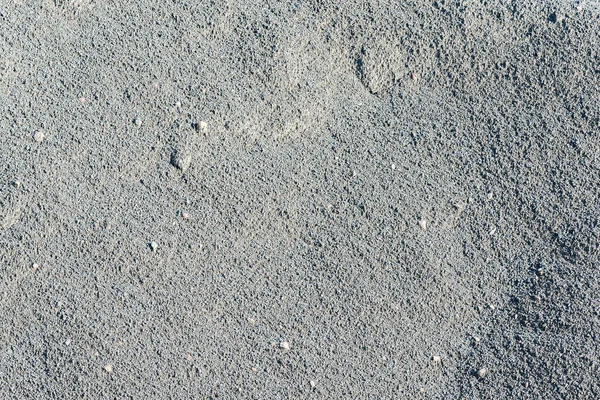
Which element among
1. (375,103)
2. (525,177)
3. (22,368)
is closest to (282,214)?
(375,103)

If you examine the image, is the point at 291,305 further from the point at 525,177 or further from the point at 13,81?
the point at 13,81

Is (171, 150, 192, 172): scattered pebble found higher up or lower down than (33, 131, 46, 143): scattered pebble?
higher up

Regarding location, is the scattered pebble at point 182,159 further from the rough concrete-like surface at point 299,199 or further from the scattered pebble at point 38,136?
the scattered pebble at point 38,136

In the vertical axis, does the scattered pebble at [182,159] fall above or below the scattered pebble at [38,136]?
above

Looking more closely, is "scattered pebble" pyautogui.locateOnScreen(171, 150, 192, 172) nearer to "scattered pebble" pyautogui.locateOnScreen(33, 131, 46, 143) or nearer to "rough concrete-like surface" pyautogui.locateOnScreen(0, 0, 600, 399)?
"rough concrete-like surface" pyautogui.locateOnScreen(0, 0, 600, 399)

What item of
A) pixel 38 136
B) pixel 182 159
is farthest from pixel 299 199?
pixel 38 136

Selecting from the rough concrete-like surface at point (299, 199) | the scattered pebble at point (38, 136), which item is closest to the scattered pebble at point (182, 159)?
the rough concrete-like surface at point (299, 199)

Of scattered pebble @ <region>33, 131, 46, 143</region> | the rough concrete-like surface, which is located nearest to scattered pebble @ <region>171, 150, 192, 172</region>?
the rough concrete-like surface

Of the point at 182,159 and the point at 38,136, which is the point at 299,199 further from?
the point at 38,136
